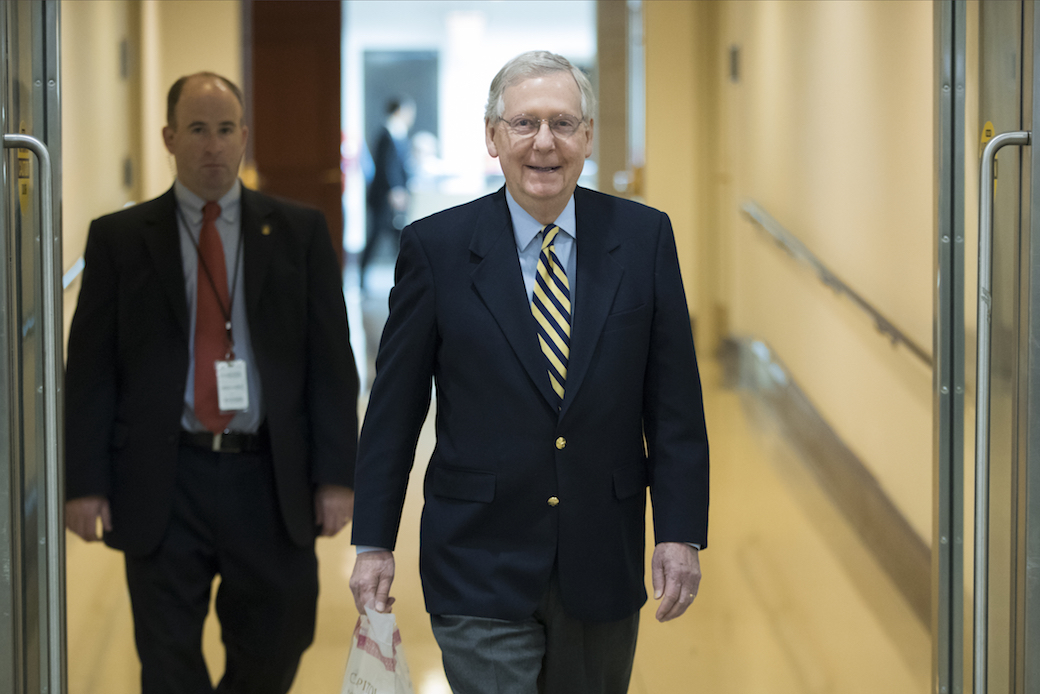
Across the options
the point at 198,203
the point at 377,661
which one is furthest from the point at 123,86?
the point at 377,661

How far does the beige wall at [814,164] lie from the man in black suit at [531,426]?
1.34 m

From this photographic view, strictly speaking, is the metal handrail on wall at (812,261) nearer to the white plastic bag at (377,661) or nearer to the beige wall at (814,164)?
the beige wall at (814,164)

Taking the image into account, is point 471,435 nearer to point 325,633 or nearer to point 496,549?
point 496,549

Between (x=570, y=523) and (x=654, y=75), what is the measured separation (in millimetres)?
1739

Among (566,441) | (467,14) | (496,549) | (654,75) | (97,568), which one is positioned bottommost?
(97,568)

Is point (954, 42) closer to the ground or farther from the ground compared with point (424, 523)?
farther from the ground

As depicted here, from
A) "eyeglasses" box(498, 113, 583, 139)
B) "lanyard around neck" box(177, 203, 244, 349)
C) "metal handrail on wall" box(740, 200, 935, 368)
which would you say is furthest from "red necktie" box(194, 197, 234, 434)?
"metal handrail on wall" box(740, 200, 935, 368)

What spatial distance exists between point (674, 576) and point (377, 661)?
1.83ft

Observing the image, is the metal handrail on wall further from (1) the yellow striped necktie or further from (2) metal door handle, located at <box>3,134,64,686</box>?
(2) metal door handle, located at <box>3,134,64,686</box>

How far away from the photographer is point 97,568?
3.50 m

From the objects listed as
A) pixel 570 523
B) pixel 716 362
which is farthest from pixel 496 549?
pixel 716 362

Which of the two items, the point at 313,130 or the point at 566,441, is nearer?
the point at 566,441

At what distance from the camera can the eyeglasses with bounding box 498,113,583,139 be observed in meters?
2.11

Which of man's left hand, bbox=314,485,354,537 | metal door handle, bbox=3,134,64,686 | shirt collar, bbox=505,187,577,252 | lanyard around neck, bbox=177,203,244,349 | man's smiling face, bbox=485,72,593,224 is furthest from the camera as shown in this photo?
man's left hand, bbox=314,485,354,537
